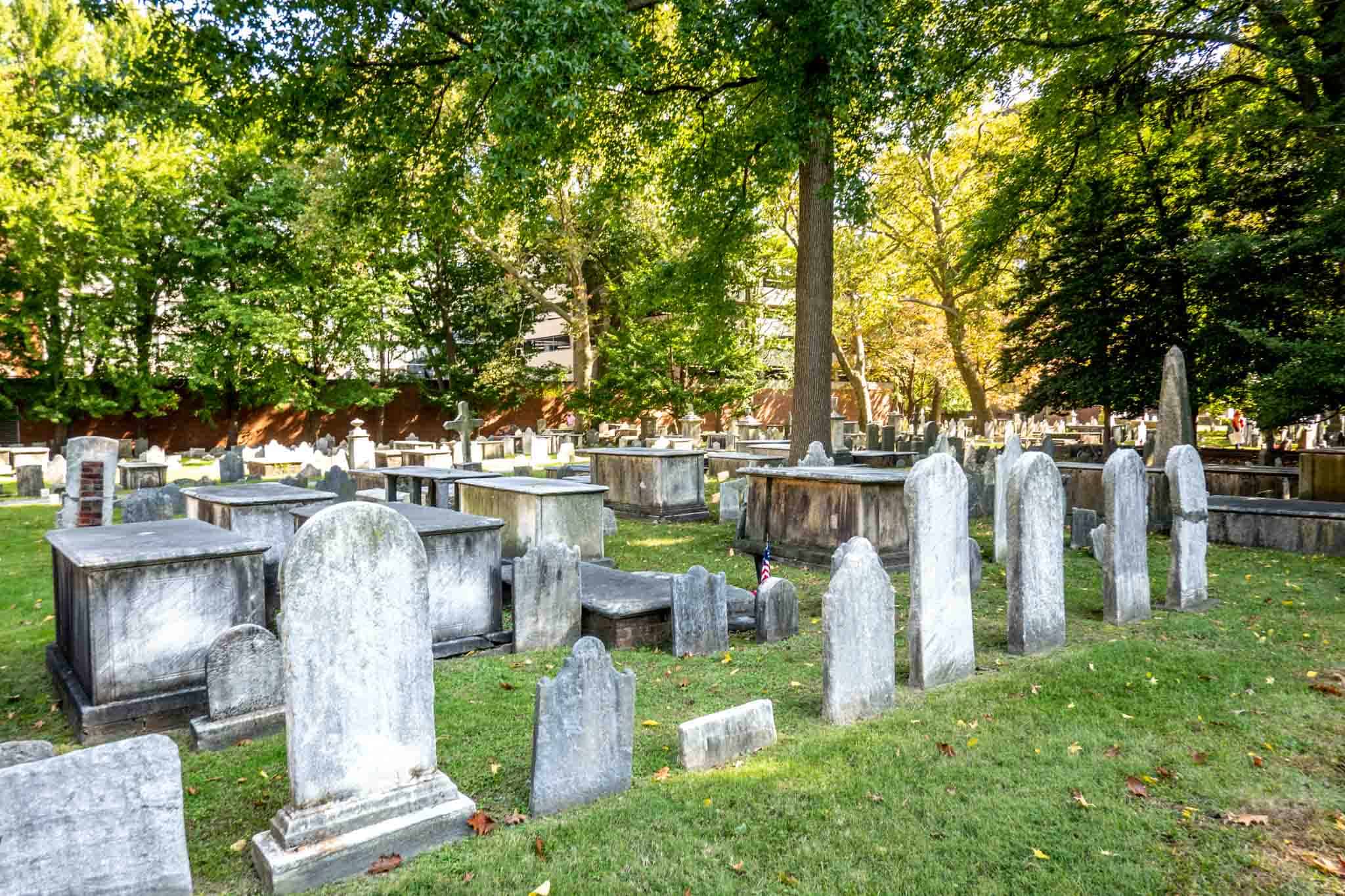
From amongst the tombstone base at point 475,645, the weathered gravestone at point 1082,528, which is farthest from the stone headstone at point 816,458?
the tombstone base at point 475,645

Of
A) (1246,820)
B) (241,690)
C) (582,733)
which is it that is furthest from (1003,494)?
(241,690)

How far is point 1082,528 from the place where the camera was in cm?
1074

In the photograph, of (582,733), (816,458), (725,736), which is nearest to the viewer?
(582,733)

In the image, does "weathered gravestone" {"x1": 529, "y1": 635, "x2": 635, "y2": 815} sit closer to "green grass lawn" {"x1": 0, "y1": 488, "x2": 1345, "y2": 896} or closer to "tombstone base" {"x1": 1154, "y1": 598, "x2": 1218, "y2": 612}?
"green grass lawn" {"x1": 0, "y1": 488, "x2": 1345, "y2": 896}

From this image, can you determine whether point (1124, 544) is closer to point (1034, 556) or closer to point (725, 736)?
point (1034, 556)

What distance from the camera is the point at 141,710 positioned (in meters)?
4.70

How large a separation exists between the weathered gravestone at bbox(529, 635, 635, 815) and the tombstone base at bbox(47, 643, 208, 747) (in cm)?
268

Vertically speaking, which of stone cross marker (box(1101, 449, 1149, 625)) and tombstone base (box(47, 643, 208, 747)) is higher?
stone cross marker (box(1101, 449, 1149, 625))

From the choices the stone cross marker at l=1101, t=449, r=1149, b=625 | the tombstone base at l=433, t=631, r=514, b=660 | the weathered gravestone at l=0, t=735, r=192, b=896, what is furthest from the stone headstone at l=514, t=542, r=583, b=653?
the stone cross marker at l=1101, t=449, r=1149, b=625

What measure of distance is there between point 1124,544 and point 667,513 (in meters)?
8.17

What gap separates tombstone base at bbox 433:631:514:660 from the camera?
20.2 feet

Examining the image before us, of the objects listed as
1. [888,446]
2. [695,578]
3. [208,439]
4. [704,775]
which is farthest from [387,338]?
[704,775]

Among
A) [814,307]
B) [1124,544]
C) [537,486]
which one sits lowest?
[1124,544]

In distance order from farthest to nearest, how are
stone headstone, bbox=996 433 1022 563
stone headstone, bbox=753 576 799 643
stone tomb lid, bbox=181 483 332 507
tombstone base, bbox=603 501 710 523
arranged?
tombstone base, bbox=603 501 710 523, stone headstone, bbox=996 433 1022 563, stone tomb lid, bbox=181 483 332 507, stone headstone, bbox=753 576 799 643
